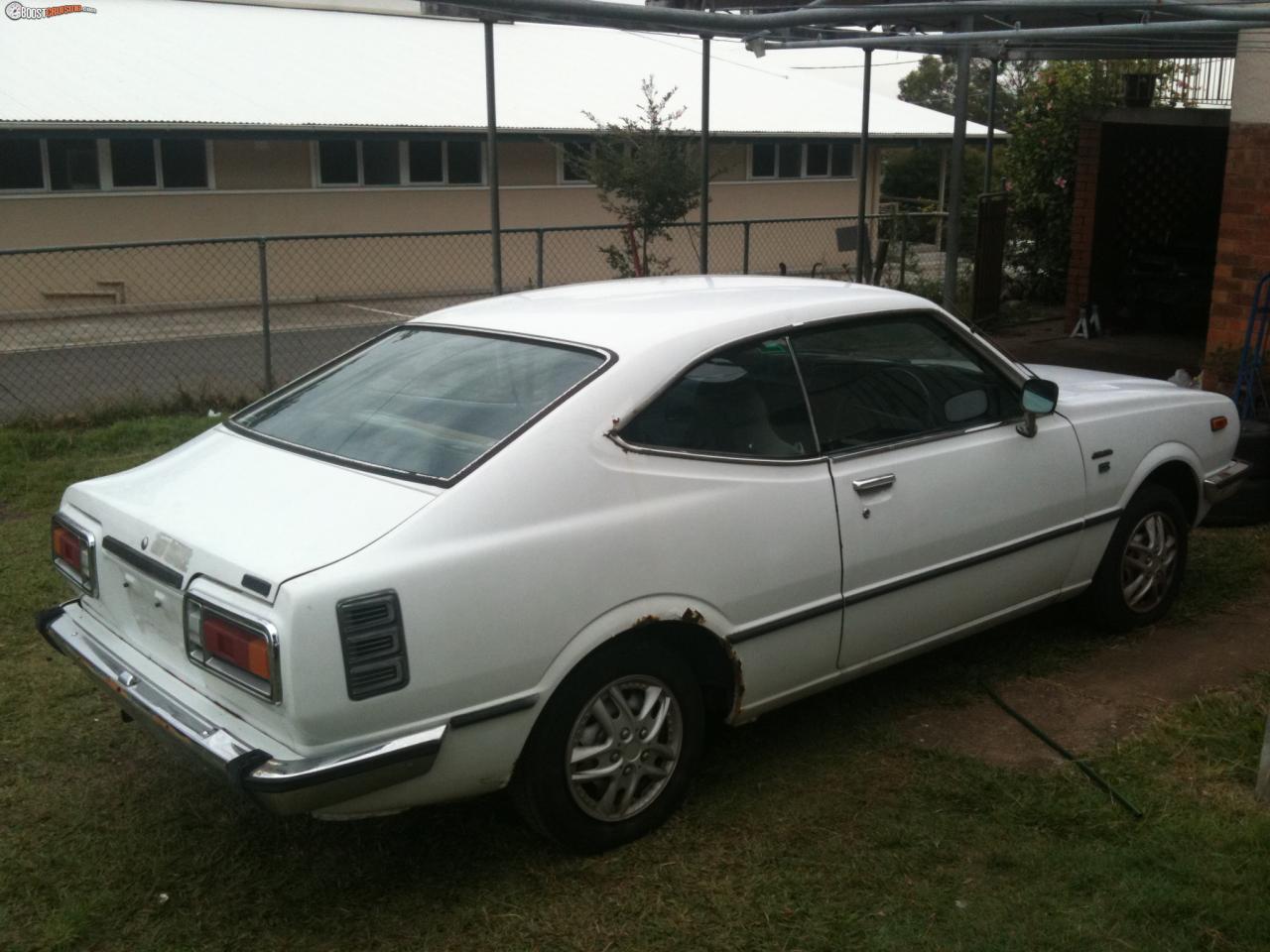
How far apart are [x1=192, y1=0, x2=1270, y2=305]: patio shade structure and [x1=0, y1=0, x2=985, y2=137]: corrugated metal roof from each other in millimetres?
10974

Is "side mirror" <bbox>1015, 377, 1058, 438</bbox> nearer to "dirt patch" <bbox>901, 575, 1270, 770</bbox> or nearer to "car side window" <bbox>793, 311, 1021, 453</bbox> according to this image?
"car side window" <bbox>793, 311, 1021, 453</bbox>

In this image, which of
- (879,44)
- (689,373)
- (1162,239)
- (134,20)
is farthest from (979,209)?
(134,20)

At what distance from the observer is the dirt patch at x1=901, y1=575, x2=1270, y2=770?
4.61 metres

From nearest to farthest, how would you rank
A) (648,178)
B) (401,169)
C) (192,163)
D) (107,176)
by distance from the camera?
(648,178) → (107,176) → (192,163) → (401,169)

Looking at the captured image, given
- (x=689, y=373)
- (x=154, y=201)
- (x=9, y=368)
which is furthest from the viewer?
(x=154, y=201)

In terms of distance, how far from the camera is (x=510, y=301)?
477cm

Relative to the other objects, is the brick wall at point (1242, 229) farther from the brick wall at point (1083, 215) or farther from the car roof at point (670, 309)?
the brick wall at point (1083, 215)

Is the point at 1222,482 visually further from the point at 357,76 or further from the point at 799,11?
the point at 357,76

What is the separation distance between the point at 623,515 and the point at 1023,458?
1837 mm

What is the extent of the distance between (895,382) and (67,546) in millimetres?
2811

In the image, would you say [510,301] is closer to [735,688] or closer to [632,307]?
[632,307]

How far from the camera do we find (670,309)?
4324mm

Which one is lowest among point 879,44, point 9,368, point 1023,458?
point 9,368

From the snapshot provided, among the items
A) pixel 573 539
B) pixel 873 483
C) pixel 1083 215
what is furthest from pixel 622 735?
pixel 1083 215
